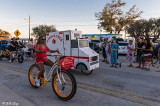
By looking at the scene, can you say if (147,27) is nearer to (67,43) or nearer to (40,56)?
(67,43)

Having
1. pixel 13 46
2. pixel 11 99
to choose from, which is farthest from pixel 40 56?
pixel 13 46

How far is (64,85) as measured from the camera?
149 inches

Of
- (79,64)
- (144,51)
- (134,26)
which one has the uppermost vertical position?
(134,26)

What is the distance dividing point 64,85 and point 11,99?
5.44ft

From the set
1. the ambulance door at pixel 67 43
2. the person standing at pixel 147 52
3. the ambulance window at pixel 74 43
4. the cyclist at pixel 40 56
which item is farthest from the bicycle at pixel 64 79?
the person standing at pixel 147 52

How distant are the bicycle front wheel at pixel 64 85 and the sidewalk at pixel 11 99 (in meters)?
0.82

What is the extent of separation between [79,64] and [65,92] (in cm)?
317

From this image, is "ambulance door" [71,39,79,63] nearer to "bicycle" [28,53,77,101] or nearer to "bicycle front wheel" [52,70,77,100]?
"bicycle" [28,53,77,101]

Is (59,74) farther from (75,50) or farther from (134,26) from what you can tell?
(134,26)

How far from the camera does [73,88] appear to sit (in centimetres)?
346

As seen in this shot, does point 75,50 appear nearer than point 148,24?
Yes

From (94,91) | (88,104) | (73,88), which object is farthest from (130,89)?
(73,88)

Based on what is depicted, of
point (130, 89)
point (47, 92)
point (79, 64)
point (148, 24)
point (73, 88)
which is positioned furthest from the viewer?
point (148, 24)

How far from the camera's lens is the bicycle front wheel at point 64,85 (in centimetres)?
349
